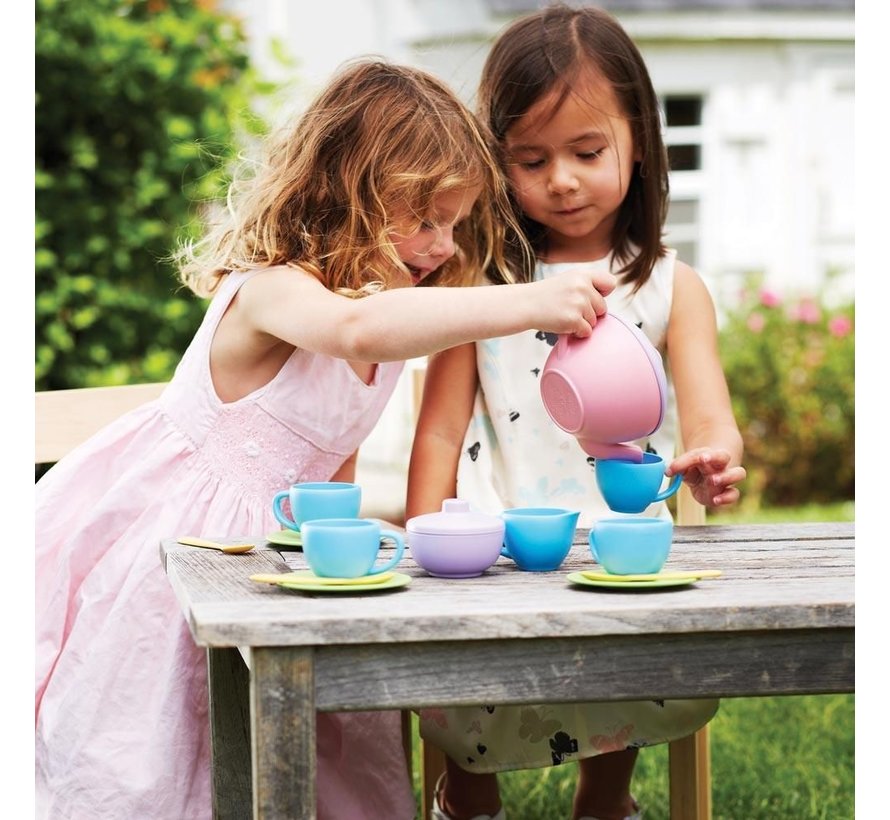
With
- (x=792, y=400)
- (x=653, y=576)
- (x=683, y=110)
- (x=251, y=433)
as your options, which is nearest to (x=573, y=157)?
(x=251, y=433)

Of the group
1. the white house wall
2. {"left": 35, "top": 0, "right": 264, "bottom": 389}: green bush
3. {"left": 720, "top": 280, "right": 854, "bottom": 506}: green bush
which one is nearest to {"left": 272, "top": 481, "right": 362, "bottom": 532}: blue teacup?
{"left": 35, "top": 0, "right": 264, "bottom": 389}: green bush

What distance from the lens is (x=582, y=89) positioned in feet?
8.52

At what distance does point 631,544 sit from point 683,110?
8658mm

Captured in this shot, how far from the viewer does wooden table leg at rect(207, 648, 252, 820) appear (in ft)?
6.59

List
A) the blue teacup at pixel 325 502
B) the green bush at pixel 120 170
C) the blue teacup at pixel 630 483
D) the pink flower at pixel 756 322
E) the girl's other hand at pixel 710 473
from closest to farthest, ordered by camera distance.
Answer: the blue teacup at pixel 325 502 → the blue teacup at pixel 630 483 → the girl's other hand at pixel 710 473 → the green bush at pixel 120 170 → the pink flower at pixel 756 322

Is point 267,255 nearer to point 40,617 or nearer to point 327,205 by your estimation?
point 327,205

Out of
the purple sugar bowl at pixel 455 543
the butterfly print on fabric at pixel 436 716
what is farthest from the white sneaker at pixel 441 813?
the purple sugar bowl at pixel 455 543

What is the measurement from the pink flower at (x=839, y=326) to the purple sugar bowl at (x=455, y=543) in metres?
6.32

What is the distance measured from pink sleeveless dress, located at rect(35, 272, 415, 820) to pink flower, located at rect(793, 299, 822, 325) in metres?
5.49

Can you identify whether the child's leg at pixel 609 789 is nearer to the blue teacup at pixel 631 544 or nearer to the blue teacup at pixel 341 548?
the blue teacup at pixel 631 544

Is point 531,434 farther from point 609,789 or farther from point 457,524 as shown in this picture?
point 457,524

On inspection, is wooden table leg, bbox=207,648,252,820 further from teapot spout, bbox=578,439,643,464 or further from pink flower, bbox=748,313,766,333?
pink flower, bbox=748,313,766,333

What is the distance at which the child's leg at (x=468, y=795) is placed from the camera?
2555 mm
